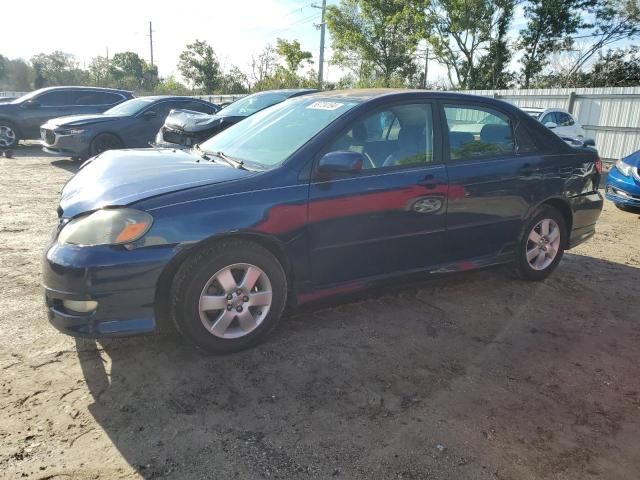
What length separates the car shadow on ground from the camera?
2295mm

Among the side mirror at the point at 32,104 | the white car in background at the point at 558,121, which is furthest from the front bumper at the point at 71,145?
the white car in background at the point at 558,121

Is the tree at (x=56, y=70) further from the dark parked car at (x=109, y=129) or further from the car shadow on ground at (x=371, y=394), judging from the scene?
the car shadow on ground at (x=371, y=394)

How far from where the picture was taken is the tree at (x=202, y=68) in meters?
41.6

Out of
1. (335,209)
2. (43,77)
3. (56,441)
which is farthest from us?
(43,77)

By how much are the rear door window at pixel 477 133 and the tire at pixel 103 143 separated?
820cm

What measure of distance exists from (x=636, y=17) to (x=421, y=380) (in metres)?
32.0

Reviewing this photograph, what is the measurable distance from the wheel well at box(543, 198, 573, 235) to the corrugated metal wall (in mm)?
11844

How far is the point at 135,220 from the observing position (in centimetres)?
277

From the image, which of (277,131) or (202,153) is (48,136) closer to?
(202,153)

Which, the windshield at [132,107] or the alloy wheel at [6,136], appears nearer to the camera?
the windshield at [132,107]

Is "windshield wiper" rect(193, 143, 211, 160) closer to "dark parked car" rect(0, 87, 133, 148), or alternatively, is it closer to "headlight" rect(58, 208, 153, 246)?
"headlight" rect(58, 208, 153, 246)

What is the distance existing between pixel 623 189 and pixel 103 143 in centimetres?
938

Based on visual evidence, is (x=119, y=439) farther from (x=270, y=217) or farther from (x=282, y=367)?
(x=270, y=217)

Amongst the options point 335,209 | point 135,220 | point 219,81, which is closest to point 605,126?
point 335,209
